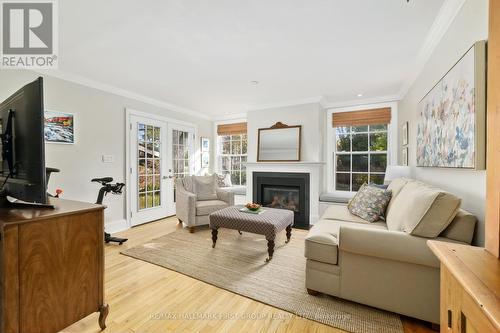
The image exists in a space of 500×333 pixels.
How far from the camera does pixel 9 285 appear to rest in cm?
103

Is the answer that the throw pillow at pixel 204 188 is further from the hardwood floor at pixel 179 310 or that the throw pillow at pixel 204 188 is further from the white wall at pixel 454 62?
the white wall at pixel 454 62

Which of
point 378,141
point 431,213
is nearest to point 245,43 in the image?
point 431,213

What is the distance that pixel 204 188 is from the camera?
13.1 ft

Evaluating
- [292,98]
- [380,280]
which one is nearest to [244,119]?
[292,98]

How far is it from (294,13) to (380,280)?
214 centimetres

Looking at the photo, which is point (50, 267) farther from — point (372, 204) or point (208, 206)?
point (372, 204)

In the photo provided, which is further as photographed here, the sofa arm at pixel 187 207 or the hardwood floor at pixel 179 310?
the sofa arm at pixel 187 207

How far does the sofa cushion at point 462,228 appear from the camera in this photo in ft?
4.45

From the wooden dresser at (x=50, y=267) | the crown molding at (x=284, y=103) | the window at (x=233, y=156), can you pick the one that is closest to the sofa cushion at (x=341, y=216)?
the crown molding at (x=284, y=103)

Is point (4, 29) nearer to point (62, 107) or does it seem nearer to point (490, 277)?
point (62, 107)

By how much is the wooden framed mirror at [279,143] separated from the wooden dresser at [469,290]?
330 cm

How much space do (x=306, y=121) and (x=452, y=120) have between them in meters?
2.54

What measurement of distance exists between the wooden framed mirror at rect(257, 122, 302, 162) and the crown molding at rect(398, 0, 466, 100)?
1912mm

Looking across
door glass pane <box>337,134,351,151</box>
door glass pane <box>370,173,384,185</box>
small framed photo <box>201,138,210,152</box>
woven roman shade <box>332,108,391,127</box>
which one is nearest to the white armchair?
small framed photo <box>201,138,210,152</box>
